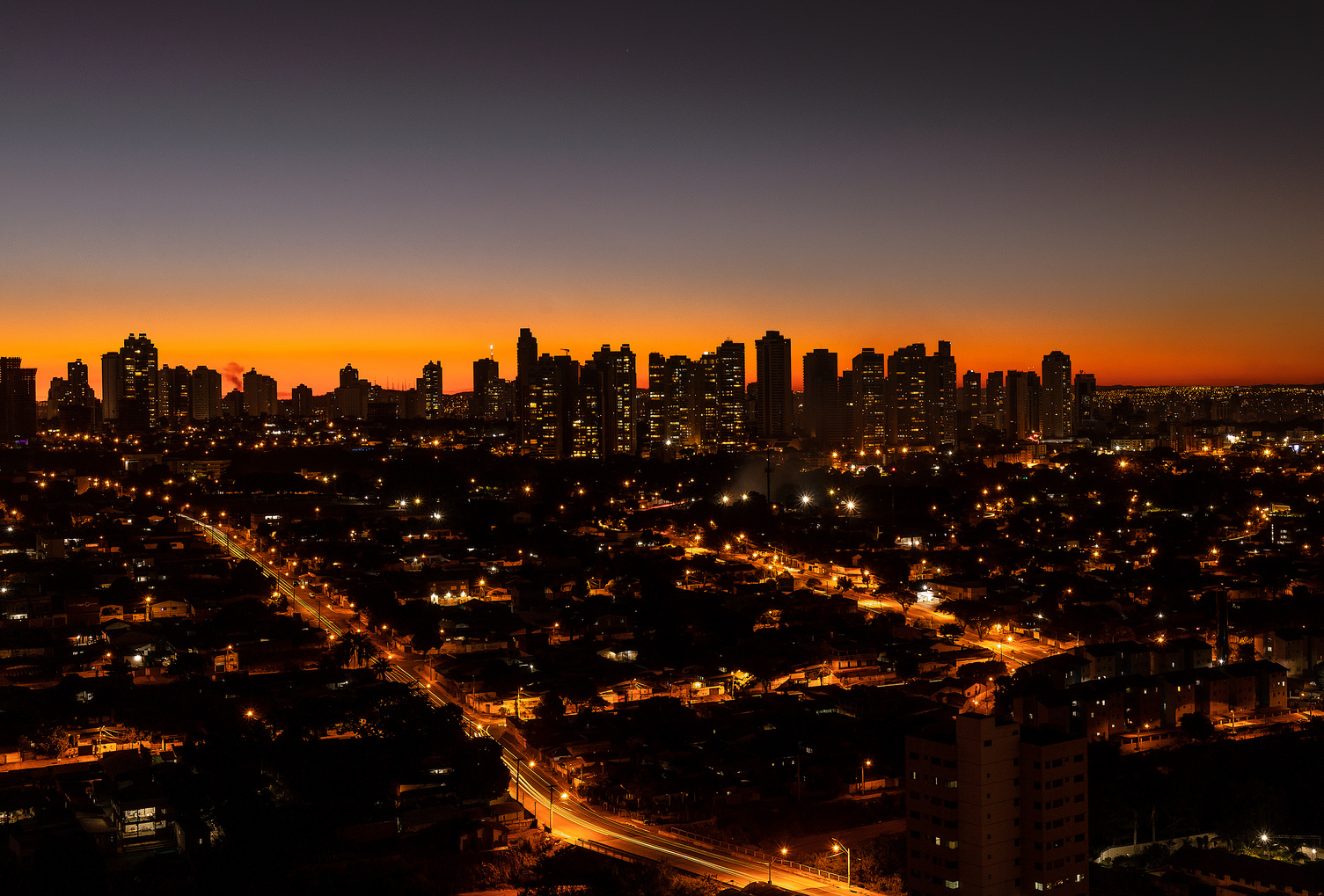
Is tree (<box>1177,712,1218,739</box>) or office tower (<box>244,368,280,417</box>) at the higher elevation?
office tower (<box>244,368,280,417</box>)

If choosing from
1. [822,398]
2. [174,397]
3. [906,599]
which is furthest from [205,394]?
[906,599]

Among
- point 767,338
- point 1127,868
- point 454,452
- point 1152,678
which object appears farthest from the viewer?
point 767,338

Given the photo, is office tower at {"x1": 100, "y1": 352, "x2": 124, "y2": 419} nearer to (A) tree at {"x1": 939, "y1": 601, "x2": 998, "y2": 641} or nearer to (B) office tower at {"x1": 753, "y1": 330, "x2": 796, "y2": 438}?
(B) office tower at {"x1": 753, "y1": 330, "x2": 796, "y2": 438}

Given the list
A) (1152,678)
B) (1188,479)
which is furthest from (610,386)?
(1152,678)

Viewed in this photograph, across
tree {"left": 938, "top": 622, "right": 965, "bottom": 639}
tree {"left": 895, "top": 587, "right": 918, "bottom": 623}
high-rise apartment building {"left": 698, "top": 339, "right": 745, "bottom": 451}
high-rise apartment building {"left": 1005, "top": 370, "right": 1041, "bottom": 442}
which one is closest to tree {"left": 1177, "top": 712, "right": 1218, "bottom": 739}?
tree {"left": 938, "top": 622, "right": 965, "bottom": 639}

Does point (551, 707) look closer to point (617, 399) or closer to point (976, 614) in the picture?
point (976, 614)

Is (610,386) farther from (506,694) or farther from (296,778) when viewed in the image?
(296,778)
